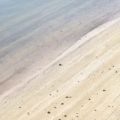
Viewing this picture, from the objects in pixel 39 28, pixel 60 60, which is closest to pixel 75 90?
pixel 60 60

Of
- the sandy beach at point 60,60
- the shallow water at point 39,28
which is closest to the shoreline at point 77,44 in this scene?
the sandy beach at point 60,60

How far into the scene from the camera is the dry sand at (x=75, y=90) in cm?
1101

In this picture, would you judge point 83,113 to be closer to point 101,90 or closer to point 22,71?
point 101,90

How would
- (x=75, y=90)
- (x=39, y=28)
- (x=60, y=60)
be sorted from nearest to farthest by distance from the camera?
(x=75, y=90) < (x=60, y=60) < (x=39, y=28)

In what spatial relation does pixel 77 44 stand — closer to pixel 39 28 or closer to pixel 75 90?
pixel 39 28

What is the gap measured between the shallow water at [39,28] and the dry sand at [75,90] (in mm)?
1870

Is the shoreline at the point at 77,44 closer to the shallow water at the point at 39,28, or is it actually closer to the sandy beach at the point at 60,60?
the sandy beach at the point at 60,60

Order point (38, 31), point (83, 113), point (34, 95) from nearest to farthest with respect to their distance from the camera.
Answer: point (83, 113) < point (34, 95) < point (38, 31)

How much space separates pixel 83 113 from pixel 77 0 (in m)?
18.1

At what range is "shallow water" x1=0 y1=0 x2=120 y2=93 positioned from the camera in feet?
55.8

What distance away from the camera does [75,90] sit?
12.4m

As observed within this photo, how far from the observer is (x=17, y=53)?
60.4 ft

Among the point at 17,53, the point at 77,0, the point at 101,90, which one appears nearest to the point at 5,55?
the point at 17,53

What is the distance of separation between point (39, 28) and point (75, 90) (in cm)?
1026
